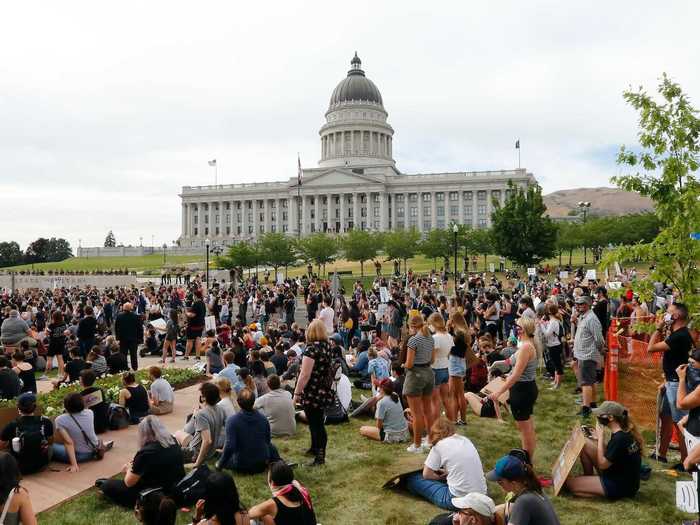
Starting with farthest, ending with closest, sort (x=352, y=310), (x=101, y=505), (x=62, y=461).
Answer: (x=352, y=310), (x=62, y=461), (x=101, y=505)

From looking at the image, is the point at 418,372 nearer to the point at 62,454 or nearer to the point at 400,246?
the point at 62,454

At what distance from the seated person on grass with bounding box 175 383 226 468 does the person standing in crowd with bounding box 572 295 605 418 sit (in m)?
6.11

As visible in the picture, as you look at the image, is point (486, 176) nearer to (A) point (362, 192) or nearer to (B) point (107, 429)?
(A) point (362, 192)

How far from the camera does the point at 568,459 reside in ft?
22.8

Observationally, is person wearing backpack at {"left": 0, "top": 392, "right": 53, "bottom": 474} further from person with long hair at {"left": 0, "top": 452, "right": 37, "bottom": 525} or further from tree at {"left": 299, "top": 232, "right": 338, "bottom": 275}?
tree at {"left": 299, "top": 232, "right": 338, "bottom": 275}

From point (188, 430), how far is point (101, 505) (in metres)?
1.73

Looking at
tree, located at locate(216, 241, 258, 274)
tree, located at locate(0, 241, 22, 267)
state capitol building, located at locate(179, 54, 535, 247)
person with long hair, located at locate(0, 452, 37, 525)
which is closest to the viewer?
person with long hair, located at locate(0, 452, 37, 525)

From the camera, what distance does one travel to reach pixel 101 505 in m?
6.95

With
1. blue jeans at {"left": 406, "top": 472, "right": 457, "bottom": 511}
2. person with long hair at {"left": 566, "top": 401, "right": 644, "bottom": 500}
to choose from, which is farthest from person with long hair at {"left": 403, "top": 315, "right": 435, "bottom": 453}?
person with long hair at {"left": 566, "top": 401, "right": 644, "bottom": 500}

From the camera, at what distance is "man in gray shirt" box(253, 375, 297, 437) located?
9.34 m

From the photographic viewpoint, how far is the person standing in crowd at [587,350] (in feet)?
33.0

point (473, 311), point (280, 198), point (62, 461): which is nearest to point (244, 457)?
point (62, 461)

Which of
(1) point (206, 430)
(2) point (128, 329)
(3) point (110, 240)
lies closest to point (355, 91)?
(3) point (110, 240)

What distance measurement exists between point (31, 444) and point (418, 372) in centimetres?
530
